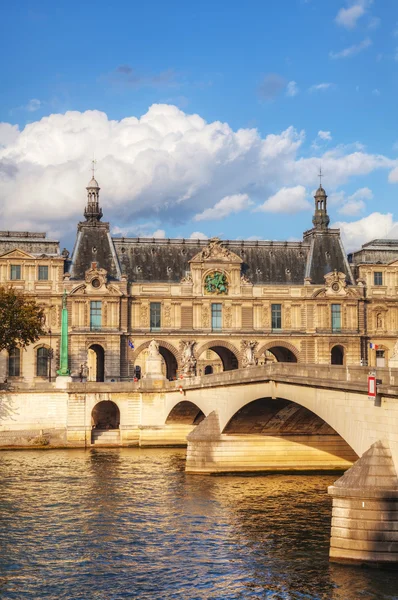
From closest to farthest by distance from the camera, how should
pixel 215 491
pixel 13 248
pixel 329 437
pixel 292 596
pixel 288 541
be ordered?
1. pixel 292 596
2. pixel 288 541
3. pixel 215 491
4. pixel 329 437
5. pixel 13 248

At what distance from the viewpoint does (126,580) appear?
39.2m

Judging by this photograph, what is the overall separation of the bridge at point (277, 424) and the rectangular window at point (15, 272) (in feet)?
64.9

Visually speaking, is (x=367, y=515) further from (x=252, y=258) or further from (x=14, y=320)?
(x=252, y=258)

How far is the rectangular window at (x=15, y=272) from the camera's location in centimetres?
10531

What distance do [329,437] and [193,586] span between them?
2774 cm

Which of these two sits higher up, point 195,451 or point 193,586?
point 195,451

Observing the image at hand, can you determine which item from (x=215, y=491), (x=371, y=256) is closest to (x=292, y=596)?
(x=215, y=491)

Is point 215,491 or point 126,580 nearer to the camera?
point 126,580

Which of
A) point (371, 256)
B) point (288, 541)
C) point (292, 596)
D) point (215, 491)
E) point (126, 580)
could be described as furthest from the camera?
point (371, 256)

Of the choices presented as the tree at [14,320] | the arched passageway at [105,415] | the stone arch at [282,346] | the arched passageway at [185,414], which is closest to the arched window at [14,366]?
the arched passageway at [105,415]

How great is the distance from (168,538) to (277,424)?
19.2m

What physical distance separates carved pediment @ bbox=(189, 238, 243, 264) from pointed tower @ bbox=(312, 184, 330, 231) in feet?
42.3

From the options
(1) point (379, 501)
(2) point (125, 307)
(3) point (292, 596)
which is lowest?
(3) point (292, 596)

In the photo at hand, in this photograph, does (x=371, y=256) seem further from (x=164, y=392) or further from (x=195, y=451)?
(x=195, y=451)
